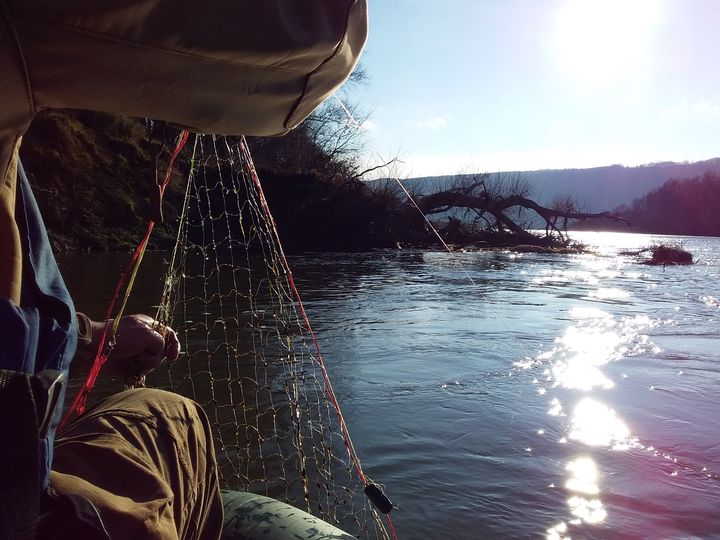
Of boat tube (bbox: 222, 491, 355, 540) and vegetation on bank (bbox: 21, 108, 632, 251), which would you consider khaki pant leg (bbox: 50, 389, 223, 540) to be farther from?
vegetation on bank (bbox: 21, 108, 632, 251)

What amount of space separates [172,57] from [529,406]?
4400 millimetres

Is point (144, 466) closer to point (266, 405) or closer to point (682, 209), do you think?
point (266, 405)

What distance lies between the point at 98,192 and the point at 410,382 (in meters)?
15.7

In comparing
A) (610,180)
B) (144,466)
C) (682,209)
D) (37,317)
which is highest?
(610,180)

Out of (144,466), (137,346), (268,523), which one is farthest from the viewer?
(268,523)

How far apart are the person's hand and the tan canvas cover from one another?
0.90 metres

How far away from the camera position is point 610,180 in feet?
425

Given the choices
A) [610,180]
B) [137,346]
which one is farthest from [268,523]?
[610,180]

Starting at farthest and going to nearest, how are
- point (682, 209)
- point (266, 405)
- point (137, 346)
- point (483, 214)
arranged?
point (682, 209), point (483, 214), point (266, 405), point (137, 346)

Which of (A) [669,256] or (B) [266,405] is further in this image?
(A) [669,256]

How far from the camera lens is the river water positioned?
3.26 metres

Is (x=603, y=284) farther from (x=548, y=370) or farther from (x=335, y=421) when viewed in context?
(x=335, y=421)

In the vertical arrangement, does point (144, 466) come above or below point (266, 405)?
above

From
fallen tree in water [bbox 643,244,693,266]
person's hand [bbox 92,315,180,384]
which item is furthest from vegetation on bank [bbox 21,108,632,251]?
person's hand [bbox 92,315,180,384]
